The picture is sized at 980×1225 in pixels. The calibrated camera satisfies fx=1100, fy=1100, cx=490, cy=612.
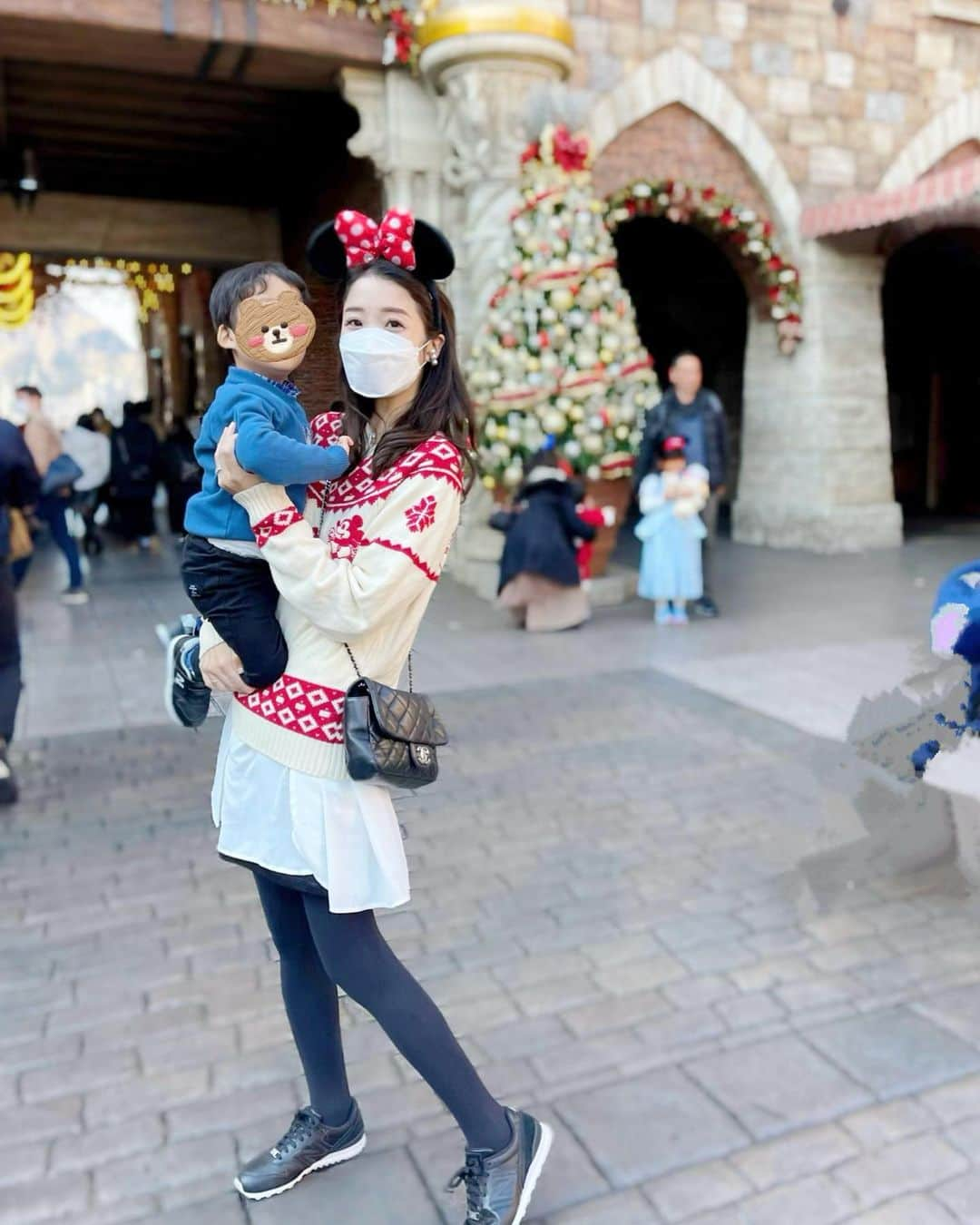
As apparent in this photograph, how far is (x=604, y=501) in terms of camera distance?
8.39m

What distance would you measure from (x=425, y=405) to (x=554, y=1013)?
5.30 feet

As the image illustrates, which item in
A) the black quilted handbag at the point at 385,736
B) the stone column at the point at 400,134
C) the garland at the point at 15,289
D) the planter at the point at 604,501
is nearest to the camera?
the black quilted handbag at the point at 385,736

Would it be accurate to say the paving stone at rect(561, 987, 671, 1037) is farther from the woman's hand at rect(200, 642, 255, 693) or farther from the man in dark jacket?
the man in dark jacket

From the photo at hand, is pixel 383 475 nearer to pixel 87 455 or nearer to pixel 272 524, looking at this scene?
pixel 272 524

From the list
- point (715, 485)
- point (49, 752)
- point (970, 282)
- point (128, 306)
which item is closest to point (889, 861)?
point (49, 752)

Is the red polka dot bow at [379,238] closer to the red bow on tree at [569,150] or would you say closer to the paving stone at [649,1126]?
the paving stone at [649,1126]

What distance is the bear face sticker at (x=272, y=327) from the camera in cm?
172

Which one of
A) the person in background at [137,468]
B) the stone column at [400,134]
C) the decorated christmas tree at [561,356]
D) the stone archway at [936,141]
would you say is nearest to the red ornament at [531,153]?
the decorated christmas tree at [561,356]

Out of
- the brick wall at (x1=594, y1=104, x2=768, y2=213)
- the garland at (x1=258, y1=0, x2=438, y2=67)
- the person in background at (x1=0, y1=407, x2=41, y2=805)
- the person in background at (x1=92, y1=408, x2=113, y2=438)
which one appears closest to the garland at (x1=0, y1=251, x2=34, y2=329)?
the person in background at (x1=92, y1=408, x2=113, y2=438)

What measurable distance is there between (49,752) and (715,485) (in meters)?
4.78

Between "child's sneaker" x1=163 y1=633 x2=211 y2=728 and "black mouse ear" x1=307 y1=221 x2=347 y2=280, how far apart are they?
723 mm

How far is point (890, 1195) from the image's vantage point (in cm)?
207

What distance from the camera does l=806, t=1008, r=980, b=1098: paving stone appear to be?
244 cm

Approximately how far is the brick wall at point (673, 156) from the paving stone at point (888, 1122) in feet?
30.0
